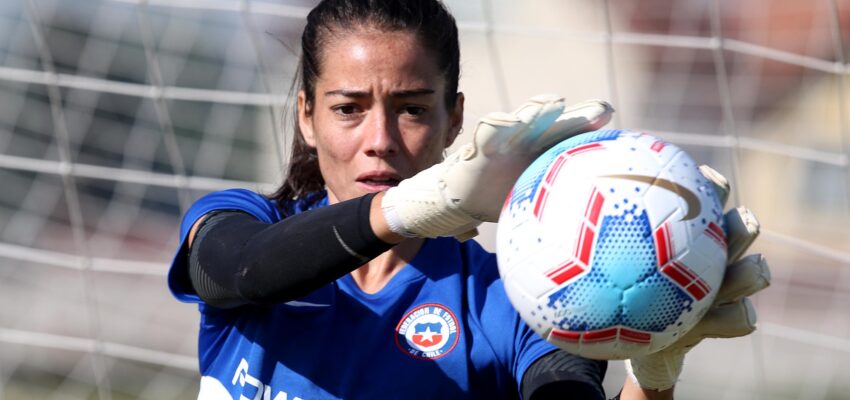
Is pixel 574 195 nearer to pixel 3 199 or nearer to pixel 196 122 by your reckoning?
pixel 196 122

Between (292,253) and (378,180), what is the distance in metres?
0.40

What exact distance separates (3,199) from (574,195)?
3.27 m

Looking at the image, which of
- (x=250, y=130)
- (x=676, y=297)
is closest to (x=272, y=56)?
(x=250, y=130)

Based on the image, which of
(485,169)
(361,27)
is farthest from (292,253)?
(361,27)

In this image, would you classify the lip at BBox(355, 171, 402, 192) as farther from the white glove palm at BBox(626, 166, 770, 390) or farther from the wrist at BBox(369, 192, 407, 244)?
the white glove palm at BBox(626, 166, 770, 390)

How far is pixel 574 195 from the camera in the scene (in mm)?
1688

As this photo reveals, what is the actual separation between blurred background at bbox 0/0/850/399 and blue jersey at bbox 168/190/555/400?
1.74m

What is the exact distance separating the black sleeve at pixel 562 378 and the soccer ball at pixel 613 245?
0.23m

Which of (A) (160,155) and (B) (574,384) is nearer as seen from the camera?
(B) (574,384)

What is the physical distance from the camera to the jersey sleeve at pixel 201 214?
7.14 feet

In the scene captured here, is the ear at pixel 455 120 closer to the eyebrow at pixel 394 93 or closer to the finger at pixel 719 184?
the eyebrow at pixel 394 93

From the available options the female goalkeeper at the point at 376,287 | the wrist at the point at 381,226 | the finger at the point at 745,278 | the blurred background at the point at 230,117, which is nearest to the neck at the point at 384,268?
the female goalkeeper at the point at 376,287

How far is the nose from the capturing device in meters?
2.18

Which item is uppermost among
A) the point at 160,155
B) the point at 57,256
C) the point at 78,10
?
the point at 78,10
